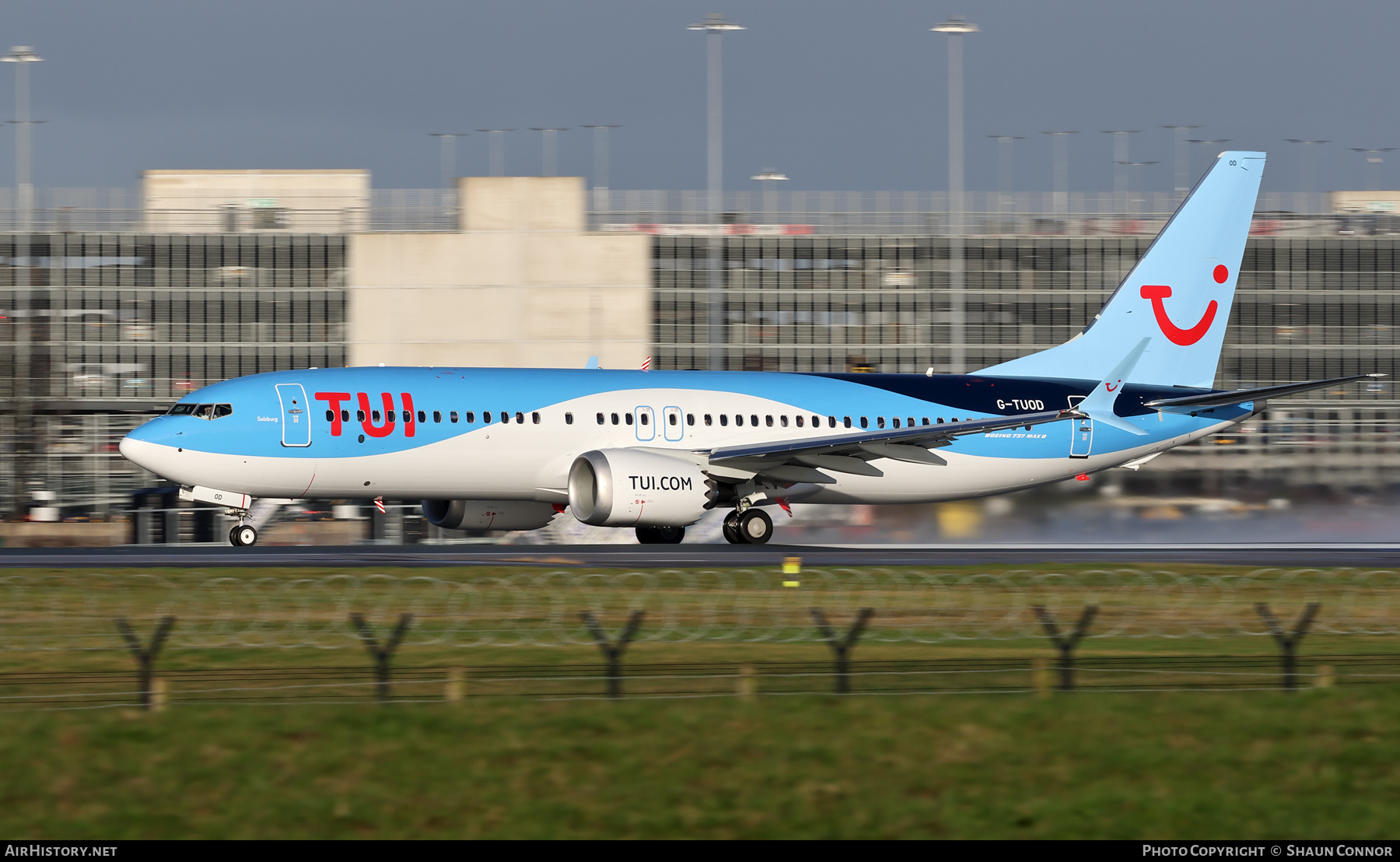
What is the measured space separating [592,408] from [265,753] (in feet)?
70.9

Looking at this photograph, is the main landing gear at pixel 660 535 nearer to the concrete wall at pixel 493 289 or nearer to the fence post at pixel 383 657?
the fence post at pixel 383 657

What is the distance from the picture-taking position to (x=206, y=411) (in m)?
36.1

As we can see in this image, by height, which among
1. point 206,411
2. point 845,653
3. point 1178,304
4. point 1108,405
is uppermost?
point 1178,304

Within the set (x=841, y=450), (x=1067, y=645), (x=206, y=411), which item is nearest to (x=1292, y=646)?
(x=1067, y=645)

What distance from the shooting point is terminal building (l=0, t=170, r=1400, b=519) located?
88.1 metres

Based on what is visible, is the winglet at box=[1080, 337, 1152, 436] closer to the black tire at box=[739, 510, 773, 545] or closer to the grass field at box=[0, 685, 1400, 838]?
the black tire at box=[739, 510, 773, 545]

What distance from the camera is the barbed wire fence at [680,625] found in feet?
62.0

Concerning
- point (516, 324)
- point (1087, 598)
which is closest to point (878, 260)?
point (516, 324)

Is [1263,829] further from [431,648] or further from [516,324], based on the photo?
[516,324]

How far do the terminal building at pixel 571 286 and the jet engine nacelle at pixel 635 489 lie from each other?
50683mm

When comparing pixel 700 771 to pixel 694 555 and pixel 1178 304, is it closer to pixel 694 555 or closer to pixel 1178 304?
pixel 694 555

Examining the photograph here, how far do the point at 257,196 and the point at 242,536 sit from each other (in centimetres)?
6182

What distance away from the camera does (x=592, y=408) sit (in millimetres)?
38562

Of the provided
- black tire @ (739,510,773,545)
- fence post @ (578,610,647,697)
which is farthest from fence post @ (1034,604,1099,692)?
black tire @ (739,510,773,545)
